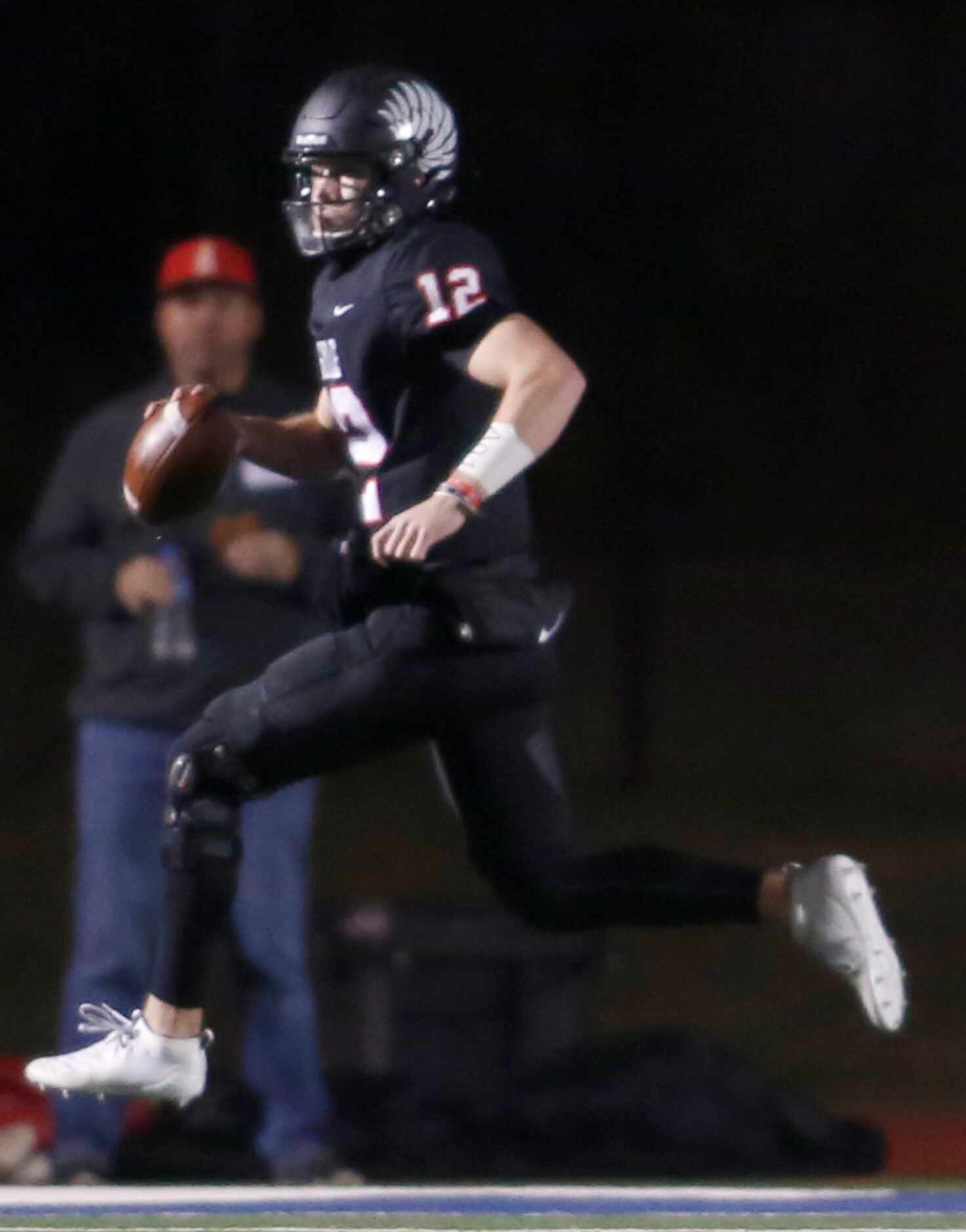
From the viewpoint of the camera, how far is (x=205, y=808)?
439 cm

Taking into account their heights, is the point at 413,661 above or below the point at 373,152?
below

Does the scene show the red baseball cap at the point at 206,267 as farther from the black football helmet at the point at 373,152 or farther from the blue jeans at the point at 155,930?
the black football helmet at the point at 373,152

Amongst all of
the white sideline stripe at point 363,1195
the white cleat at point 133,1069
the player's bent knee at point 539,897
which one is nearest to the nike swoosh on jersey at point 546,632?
the player's bent knee at point 539,897

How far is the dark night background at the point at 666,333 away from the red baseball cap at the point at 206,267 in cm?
450

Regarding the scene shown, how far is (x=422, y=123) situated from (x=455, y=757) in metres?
0.99

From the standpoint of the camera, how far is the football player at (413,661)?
432 cm

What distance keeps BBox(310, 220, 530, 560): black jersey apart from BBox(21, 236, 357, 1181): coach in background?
3.52ft

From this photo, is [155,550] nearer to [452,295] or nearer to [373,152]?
[373,152]

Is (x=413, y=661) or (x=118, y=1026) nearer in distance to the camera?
(x=413, y=661)

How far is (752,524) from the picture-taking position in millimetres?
16578

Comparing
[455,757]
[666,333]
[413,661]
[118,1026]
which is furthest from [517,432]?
[666,333]

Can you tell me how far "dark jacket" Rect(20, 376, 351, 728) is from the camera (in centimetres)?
560

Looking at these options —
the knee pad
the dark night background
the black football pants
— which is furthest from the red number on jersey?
the dark night background

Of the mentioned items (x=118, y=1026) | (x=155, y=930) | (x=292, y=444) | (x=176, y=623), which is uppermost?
(x=292, y=444)
